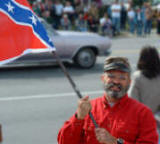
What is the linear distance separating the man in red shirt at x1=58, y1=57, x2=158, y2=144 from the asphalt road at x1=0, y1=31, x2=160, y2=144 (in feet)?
11.8

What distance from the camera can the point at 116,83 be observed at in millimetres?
3336

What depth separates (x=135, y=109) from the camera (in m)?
3.26

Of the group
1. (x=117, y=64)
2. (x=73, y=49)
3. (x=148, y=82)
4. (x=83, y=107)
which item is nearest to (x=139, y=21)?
(x=73, y=49)

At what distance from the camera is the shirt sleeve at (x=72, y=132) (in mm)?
3232

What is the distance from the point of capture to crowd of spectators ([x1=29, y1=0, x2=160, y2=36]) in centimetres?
2309

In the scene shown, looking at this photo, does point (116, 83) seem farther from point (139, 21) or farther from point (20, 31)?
point (139, 21)

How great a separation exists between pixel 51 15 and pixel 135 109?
66.5 feet

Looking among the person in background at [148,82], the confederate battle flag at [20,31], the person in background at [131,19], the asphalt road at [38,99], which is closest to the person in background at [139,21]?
the person in background at [131,19]

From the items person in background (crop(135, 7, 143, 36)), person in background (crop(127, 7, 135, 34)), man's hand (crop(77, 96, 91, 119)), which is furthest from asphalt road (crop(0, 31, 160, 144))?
person in background (crop(127, 7, 135, 34))

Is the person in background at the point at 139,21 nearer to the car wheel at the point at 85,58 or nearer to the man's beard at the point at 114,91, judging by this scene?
the car wheel at the point at 85,58

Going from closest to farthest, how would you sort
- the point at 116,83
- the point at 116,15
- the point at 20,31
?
the point at 116,83 < the point at 20,31 < the point at 116,15

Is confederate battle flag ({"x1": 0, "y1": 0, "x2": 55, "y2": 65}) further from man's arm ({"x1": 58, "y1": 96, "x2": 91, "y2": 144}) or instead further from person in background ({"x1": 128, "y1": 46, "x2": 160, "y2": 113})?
person in background ({"x1": 128, "y1": 46, "x2": 160, "y2": 113})

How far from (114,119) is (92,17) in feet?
69.7

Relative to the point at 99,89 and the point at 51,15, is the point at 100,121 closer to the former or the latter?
the point at 99,89
